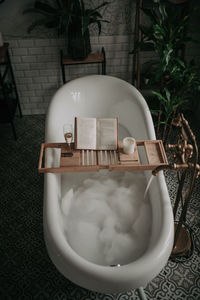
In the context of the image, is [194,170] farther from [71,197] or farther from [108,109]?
A: [108,109]

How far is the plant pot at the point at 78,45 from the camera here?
259cm

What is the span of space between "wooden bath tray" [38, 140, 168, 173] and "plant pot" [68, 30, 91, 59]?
3.90ft

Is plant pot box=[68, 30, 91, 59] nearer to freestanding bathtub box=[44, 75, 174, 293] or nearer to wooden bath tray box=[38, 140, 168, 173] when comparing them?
freestanding bathtub box=[44, 75, 174, 293]

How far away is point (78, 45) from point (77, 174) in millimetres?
1319

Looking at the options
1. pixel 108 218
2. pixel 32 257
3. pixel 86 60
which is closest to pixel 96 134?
pixel 108 218

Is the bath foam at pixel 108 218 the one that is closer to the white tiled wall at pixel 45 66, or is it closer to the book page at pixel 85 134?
the book page at pixel 85 134

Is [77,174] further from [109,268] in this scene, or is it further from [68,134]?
[109,268]

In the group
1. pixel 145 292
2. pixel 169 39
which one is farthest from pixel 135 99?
pixel 145 292

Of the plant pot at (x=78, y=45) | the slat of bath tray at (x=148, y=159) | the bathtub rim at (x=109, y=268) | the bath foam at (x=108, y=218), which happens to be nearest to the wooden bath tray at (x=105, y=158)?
the slat of bath tray at (x=148, y=159)

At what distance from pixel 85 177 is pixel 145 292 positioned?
0.89 m

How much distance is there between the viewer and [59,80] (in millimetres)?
3131

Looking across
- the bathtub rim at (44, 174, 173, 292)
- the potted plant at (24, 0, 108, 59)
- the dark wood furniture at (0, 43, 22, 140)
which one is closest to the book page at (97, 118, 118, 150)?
the bathtub rim at (44, 174, 173, 292)

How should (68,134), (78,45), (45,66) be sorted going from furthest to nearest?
1. (45,66)
2. (78,45)
3. (68,134)

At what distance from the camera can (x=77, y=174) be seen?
6.95 ft
